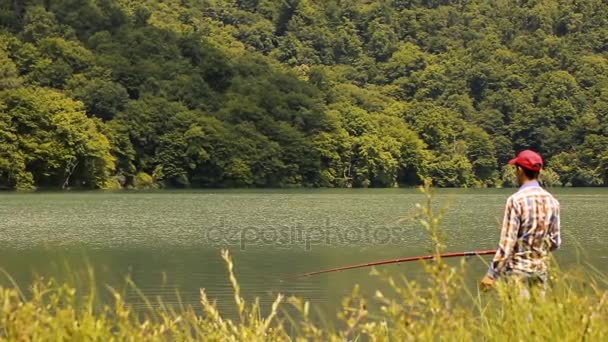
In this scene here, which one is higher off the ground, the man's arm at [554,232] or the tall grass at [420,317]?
the man's arm at [554,232]

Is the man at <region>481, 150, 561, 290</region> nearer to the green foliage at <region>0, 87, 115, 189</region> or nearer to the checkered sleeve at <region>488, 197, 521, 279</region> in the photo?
the checkered sleeve at <region>488, 197, 521, 279</region>

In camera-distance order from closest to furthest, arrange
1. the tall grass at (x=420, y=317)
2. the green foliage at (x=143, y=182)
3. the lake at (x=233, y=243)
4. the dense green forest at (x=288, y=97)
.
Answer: the tall grass at (x=420, y=317) < the lake at (x=233, y=243) < the green foliage at (x=143, y=182) < the dense green forest at (x=288, y=97)

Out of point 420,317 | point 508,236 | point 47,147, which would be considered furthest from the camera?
point 47,147

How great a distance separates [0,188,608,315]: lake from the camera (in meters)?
19.1

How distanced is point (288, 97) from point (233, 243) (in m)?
67.0

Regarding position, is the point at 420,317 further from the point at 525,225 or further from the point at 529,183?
the point at 529,183

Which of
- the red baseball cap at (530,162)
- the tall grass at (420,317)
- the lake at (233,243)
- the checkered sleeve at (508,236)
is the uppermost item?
the red baseball cap at (530,162)

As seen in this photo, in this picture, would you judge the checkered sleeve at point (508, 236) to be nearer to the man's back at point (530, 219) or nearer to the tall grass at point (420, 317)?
the man's back at point (530, 219)

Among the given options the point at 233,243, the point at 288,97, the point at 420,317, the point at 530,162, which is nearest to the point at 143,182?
the point at 288,97

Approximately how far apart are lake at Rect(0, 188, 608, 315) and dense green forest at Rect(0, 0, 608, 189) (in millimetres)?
28155

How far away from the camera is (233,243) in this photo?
28.9 metres

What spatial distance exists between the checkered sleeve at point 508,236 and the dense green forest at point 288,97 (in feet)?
215

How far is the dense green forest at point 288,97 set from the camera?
79.4 m

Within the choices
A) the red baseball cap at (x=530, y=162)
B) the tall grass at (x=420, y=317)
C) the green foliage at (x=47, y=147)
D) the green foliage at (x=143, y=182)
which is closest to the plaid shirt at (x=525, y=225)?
the red baseball cap at (x=530, y=162)
